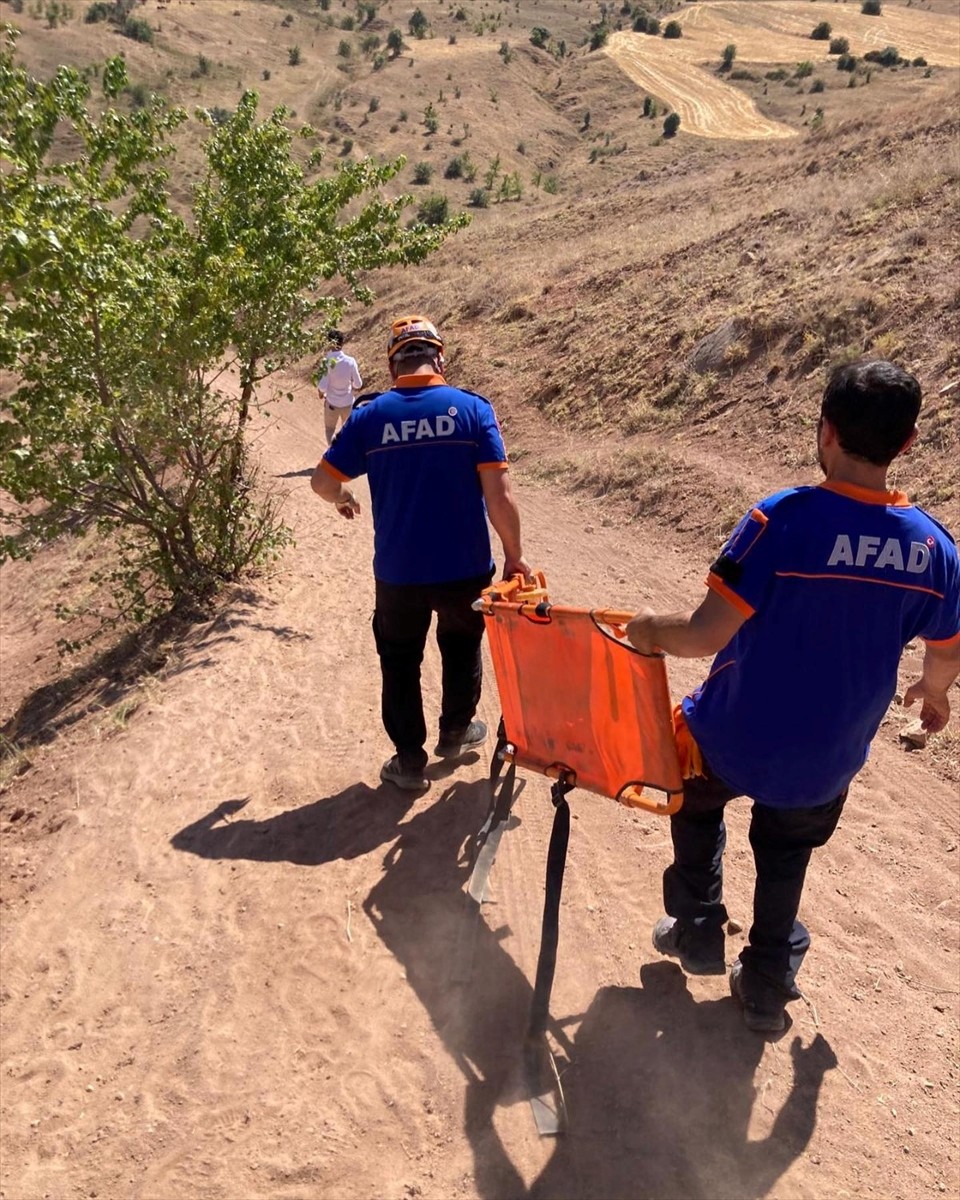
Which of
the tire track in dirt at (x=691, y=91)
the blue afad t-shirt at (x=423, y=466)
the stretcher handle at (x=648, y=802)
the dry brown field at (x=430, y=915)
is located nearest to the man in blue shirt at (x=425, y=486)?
the blue afad t-shirt at (x=423, y=466)

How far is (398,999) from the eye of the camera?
3553 mm

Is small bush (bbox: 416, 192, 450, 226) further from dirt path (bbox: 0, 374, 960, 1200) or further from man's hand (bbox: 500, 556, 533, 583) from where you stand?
man's hand (bbox: 500, 556, 533, 583)

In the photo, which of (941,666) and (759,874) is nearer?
(941,666)

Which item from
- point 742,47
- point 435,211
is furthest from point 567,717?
point 742,47

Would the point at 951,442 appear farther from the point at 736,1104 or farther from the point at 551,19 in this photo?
the point at 551,19

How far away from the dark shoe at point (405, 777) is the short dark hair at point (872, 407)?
2.76 metres

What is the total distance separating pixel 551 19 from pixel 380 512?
97878 millimetres

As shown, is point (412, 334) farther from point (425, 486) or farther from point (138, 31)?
point (138, 31)

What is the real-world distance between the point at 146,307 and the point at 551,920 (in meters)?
4.84

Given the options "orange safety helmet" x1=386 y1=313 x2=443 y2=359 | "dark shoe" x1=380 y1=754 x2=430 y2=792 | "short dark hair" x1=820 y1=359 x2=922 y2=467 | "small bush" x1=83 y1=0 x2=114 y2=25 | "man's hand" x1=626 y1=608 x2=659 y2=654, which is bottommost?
"dark shoe" x1=380 y1=754 x2=430 y2=792

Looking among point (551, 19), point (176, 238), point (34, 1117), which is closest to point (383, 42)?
point (551, 19)

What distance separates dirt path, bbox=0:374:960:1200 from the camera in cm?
298

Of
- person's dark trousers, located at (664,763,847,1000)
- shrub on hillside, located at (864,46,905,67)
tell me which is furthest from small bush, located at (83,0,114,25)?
person's dark trousers, located at (664,763,847,1000)

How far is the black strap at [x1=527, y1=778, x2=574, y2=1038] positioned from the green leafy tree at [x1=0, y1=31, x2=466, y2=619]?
3807mm
